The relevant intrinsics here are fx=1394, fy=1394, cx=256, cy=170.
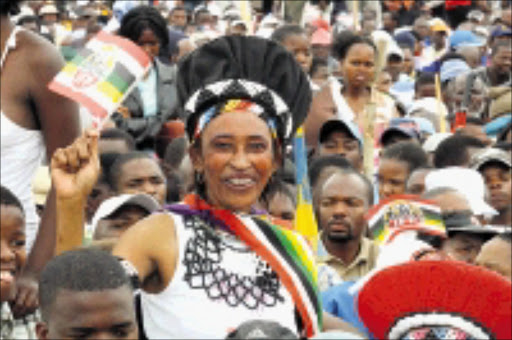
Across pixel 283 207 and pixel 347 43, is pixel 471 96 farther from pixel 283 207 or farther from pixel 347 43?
pixel 283 207

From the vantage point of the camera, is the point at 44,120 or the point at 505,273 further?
the point at 505,273

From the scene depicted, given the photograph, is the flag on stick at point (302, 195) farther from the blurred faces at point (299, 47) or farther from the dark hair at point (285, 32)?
the dark hair at point (285, 32)

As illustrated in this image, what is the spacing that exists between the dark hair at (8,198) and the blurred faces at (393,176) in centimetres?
443

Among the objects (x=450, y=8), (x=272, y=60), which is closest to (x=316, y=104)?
(x=272, y=60)

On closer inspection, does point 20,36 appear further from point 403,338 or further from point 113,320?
point 403,338

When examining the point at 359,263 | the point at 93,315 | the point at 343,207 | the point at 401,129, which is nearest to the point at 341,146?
the point at 401,129

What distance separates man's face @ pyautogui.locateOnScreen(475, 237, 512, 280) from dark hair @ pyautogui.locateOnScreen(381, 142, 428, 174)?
2960 mm

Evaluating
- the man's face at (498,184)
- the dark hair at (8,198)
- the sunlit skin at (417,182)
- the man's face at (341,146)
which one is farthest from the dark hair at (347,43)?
the dark hair at (8,198)

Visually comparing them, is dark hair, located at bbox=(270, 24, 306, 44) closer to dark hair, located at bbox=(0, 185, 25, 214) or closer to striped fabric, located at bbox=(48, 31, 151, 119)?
striped fabric, located at bbox=(48, 31, 151, 119)

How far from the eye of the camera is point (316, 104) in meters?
9.34

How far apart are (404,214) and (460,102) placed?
685cm

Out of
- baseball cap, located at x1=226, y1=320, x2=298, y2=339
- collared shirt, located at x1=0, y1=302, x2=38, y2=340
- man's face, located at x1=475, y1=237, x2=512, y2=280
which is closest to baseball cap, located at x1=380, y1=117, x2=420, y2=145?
man's face, located at x1=475, y1=237, x2=512, y2=280

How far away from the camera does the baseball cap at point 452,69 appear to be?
1451 centimetres

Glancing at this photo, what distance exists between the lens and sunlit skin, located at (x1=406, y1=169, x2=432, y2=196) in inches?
322
